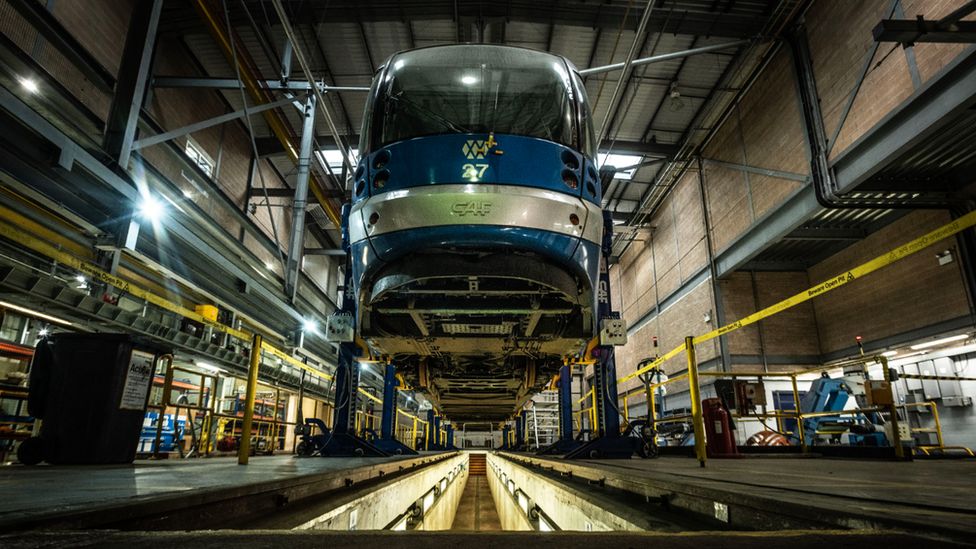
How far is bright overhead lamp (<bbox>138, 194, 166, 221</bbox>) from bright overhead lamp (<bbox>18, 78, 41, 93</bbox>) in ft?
5.44

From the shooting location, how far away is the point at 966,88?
6016 millimetres

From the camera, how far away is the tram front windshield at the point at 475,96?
365 centimetres

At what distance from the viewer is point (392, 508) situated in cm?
398

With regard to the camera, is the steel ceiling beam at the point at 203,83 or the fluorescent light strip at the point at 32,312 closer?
the fluorescent light strip at the point at 32,312

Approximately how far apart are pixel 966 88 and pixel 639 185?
1131cm

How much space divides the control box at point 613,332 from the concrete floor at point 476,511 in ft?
19.7

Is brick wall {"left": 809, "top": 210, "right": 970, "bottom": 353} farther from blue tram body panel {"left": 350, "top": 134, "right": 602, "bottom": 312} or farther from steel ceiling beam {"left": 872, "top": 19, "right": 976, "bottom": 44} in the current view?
blue tram body panel {"left": 350, "top": 134, "right": 602, "bottom": 312}

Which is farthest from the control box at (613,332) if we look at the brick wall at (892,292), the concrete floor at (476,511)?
the brick wall at (892,292)

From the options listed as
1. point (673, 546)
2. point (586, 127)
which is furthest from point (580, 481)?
point (673, 546)

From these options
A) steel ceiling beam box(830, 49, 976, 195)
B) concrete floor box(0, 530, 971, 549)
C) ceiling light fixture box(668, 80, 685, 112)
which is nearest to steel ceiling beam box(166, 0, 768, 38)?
ceiling light fixture box(668, 80, 685, 112)

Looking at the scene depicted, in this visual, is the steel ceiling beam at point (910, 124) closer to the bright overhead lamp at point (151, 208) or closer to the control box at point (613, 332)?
the control box at point (613, 332)

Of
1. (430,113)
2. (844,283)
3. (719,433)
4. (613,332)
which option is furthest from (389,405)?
(844,283)

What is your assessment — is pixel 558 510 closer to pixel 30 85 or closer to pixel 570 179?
pixel 570 179

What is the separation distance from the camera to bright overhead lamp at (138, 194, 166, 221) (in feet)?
18.1
